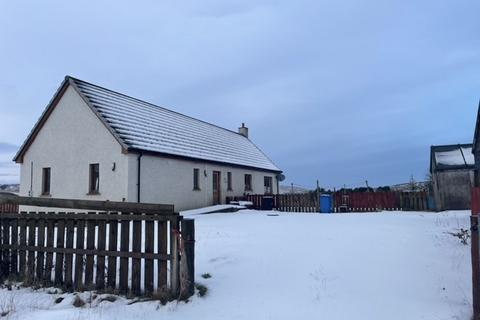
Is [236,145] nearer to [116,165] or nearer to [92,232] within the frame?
[116,165]

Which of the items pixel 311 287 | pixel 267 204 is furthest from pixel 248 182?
pixel 311 287

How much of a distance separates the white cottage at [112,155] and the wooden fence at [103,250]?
1100 cm

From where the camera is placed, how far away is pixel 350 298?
225 inches

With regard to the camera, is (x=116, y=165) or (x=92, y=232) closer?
(x=92, y=232)

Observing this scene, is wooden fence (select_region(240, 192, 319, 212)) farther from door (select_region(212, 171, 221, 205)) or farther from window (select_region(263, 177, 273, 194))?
window (select_region(263, 177, 273, 194))

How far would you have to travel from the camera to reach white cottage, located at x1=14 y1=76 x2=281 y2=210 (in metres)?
18.7

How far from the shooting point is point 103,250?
6.25 metres

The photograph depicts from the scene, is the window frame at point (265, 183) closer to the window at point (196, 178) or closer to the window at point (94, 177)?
the window at point (196, 178)

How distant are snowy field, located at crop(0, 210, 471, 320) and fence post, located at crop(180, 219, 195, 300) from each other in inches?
6.8

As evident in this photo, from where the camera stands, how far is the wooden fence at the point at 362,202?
2408 cm

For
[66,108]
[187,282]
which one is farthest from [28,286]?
[66,108]

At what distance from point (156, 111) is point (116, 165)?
28.5 feet

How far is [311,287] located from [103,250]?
3.38 meters

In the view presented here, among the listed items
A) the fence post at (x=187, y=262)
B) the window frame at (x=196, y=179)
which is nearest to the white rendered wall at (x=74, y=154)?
the window frame at (x=196, y=179)
